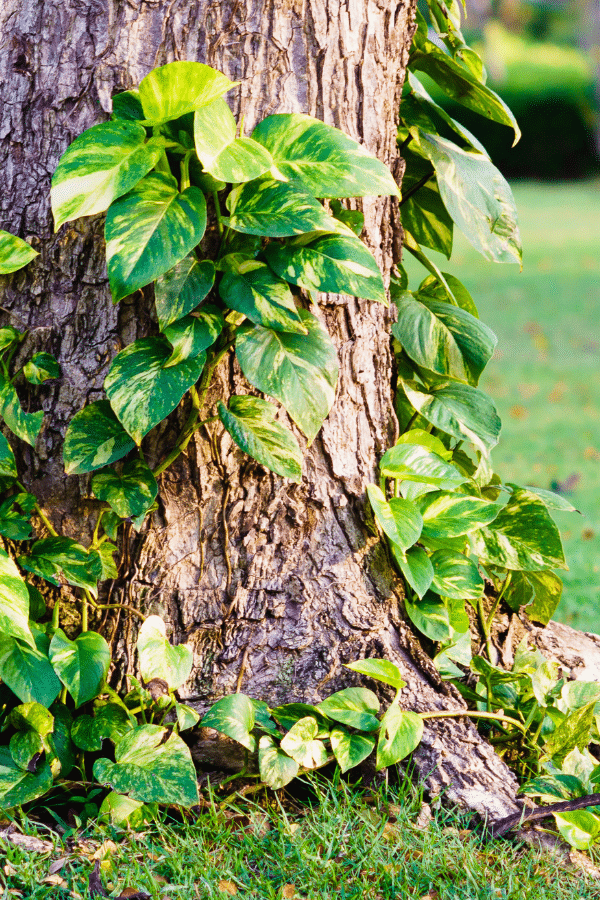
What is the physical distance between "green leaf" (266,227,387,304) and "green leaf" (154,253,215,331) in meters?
0.14

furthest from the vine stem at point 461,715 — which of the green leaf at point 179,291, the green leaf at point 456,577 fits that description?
the green leaf at point 179,291

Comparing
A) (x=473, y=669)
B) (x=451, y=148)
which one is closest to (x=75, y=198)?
(x=451, y=148)

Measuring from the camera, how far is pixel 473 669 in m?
2.06

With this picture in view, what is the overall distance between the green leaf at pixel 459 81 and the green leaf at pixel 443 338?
1.46ft

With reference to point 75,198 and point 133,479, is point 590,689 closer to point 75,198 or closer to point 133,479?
point 133,479

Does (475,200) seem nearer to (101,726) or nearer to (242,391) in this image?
(242,391)

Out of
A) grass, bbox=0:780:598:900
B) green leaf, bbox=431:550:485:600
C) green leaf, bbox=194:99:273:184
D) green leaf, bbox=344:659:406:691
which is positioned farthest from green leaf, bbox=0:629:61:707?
green leaf, bbox=194:99:273:184

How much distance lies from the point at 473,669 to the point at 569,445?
3.46 m

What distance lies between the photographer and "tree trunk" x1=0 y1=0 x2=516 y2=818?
1.64 metres

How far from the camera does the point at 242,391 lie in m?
1.76

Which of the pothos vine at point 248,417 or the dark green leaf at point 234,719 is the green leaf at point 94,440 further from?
the dark green leaf at point 234,719

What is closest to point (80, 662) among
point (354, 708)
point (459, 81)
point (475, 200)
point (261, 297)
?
point (354, 708)

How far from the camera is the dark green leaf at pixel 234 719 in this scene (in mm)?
1643

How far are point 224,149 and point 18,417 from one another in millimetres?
662
